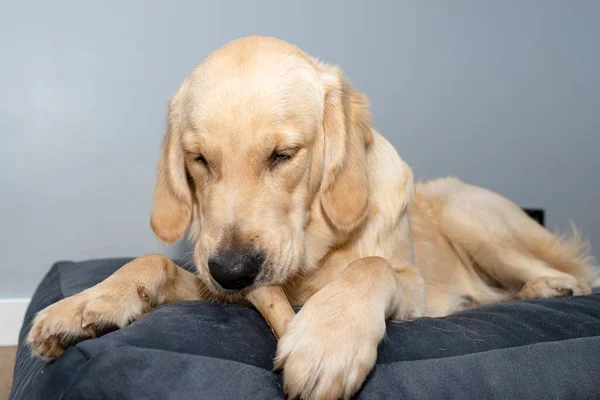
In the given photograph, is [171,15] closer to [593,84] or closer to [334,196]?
[334,196]

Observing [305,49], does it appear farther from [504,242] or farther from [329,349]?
[329,349]

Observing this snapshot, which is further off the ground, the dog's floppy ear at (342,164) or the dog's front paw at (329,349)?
the dog's floppy ear at (342,164)

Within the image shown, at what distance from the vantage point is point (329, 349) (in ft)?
3.77

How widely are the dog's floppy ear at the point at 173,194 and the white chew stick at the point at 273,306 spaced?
524 millimetres

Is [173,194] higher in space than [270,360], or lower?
higher

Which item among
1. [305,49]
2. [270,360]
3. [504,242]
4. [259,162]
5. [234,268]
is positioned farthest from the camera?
[305,49]

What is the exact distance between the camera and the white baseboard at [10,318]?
3.21 metres

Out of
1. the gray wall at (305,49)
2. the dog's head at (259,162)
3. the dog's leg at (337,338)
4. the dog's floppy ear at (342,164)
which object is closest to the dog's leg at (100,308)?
the dog's head at (259,162)

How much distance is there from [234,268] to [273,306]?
139mm

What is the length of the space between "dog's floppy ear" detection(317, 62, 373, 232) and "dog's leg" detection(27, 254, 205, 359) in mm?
544

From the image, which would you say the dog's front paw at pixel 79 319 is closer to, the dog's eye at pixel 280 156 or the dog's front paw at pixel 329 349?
the dog's front paw at pixel 329 349

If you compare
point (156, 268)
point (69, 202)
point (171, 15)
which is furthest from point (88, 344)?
point (171, 15)

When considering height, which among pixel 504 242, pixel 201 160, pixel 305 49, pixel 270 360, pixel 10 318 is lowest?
pixel 10 318

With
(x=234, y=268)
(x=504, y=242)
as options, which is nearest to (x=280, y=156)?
(x=234, y=268)
